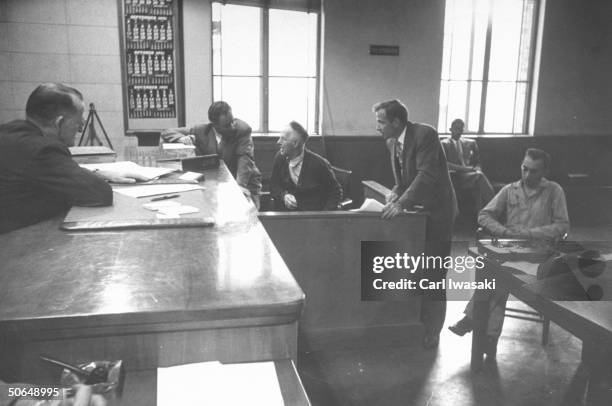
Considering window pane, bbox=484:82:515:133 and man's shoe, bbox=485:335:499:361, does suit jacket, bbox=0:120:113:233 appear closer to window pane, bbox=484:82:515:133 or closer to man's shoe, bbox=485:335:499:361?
man's shoe, bbox=485:335:499:361

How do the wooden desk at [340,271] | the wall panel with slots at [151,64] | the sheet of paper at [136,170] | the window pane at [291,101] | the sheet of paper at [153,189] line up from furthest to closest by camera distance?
the window pane at [291,101] → the wall panel with slots at [151,64] → the wooden desk at [340,271] → the sheet of paper at [136,170] → the sheet of paper at [153,189]

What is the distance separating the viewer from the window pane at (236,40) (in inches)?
296

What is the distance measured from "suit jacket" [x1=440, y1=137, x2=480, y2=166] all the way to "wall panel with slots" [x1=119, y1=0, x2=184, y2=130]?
11.4 feet

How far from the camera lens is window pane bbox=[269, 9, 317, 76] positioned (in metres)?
7.73

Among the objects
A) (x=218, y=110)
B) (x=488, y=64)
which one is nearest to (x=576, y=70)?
(x=488, y=64)

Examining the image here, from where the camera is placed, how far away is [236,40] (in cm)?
A: 765

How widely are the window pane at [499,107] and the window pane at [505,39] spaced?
0.14 m

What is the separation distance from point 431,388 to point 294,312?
2.29 m

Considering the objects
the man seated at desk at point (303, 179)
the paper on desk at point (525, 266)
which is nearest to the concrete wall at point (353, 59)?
the man seated at desk at point (303, 179)

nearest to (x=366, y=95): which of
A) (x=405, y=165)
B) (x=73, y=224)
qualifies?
(x=405, y=165)

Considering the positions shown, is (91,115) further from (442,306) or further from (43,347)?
(43,347)

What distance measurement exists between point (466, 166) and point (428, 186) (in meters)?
3.86

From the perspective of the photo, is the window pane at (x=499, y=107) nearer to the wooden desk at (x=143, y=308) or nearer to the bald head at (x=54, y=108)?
the bald head at (x=54, y=108)

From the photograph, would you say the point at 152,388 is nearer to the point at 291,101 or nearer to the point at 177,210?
the point at 177,210
